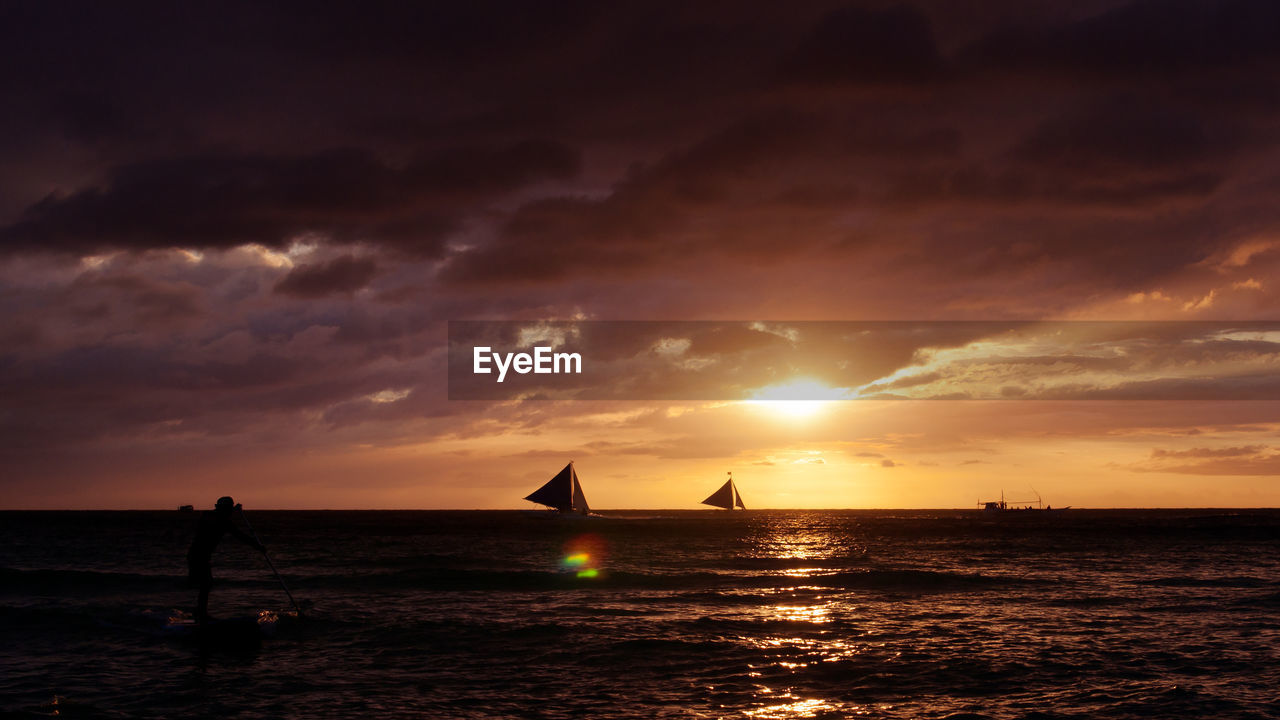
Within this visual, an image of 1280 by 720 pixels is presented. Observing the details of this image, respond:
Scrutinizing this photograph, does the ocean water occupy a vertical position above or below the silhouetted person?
below

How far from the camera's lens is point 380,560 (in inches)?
1938

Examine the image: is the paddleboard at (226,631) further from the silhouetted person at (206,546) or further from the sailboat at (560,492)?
the sailboat at (560,492)

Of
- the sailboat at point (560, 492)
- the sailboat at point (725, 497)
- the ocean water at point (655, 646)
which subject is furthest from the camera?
the sailboat at point (725, 497)

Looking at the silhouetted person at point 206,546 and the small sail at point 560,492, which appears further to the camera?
the small sail at point 560,492

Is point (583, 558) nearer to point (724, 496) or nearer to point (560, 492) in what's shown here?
point (560, 492)

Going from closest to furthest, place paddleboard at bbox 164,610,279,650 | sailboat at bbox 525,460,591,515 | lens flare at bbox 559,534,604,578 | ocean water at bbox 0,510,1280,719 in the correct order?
ocean water at bbox 0,510,1280,719, paddleboard at bbox 164,610,279,650, lens flare at bbox 559,534,604,578, sailboat at bbox 525,460,591,515

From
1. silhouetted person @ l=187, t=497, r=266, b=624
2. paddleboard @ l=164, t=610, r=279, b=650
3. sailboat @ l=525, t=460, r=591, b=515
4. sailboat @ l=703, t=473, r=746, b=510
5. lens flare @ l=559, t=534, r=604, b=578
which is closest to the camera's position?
paddleboard @ l=164, t=610, r=279, b=650

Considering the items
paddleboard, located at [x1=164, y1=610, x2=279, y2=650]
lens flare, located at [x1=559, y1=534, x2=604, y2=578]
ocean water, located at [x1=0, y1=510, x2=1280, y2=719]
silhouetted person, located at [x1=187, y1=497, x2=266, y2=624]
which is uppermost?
silhouetted person, located at [x1=187, y1=497, x2=266, y2=624]

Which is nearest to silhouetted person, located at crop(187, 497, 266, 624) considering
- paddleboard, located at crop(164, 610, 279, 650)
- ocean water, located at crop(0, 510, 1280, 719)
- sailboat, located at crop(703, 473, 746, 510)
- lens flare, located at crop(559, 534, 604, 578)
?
paddleboard, located at crop(164, 610, 279, 650)

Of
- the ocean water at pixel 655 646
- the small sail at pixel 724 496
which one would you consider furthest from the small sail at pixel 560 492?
the ocean water at pixel 655 646

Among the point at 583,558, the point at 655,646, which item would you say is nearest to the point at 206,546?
the point at 655,646

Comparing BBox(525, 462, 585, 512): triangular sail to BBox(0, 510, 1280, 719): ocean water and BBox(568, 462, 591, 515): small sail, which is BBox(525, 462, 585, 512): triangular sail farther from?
BBox(0, 510, 1280, 719): ocean water

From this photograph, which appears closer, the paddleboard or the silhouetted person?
the paddleboard

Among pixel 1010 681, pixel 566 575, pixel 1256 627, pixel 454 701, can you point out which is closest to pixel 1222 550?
pixel 1256 627
